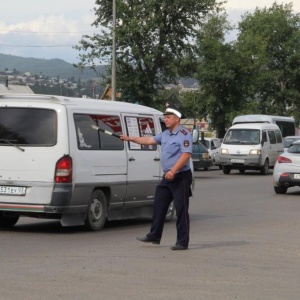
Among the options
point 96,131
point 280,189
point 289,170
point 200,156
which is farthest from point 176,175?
point 200,156

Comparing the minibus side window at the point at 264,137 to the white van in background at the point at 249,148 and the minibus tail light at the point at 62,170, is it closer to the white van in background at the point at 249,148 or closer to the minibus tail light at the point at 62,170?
the white van in background at the point at 249,148

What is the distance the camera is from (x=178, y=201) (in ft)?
37.9

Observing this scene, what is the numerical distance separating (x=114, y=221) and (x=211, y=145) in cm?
3148

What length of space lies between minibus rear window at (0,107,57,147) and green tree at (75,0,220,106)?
105 feet

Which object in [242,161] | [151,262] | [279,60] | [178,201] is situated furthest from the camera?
[279,60]

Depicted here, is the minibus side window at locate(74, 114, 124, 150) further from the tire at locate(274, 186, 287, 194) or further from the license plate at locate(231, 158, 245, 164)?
the license plate at locate(231, 158, 245, 164)

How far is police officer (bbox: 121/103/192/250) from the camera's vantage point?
1153 centimetres

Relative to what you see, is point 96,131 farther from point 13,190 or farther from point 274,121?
point 274,121

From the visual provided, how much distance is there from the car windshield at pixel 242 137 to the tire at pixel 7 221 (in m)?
25.1

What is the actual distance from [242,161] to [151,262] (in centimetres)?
2770

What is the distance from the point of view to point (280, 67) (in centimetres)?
8856

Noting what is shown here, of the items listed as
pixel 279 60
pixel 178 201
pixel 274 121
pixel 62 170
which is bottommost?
pixel 178 201

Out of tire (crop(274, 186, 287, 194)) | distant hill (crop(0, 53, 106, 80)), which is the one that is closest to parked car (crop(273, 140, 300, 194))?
tire (crop(274, 186, 287, 194))

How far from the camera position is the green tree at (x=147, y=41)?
46.2m
